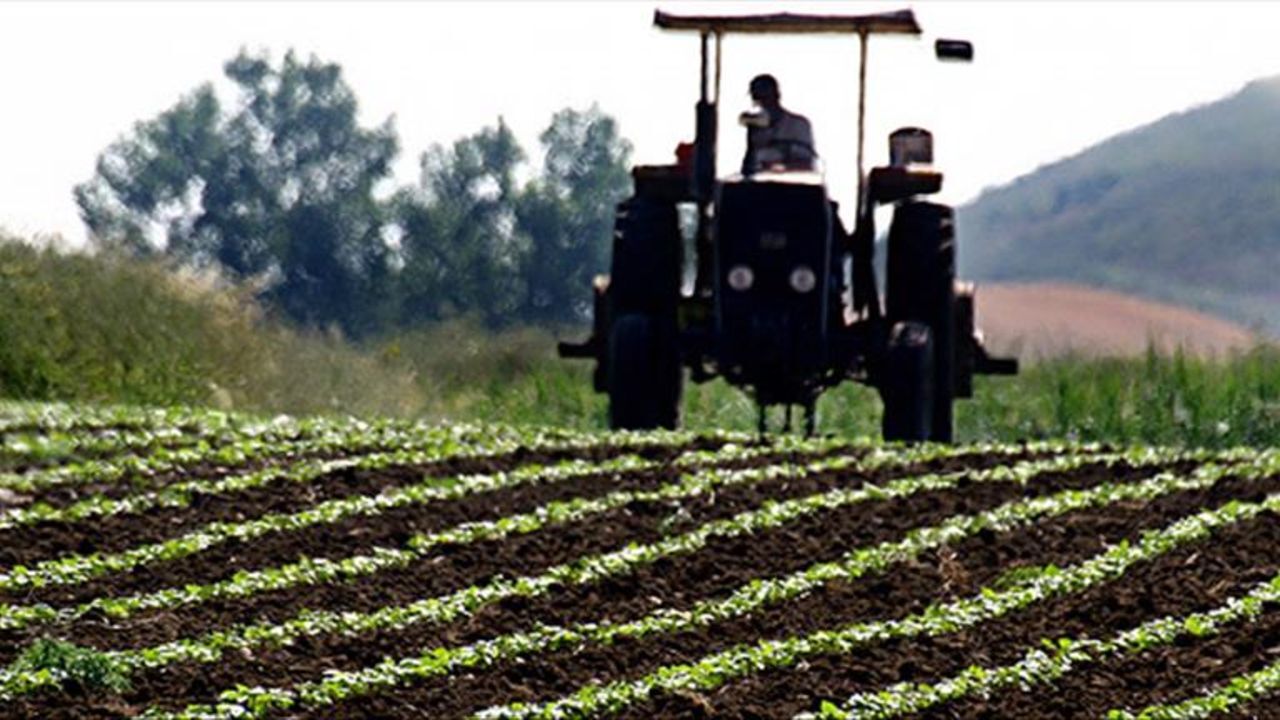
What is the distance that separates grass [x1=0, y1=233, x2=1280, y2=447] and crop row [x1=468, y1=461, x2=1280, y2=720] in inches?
279

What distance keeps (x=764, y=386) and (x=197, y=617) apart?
21.6 feet

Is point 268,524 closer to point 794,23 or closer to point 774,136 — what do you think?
point 774,136

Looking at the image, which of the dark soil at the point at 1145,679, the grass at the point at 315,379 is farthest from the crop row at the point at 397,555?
the grass at the point at 315,379

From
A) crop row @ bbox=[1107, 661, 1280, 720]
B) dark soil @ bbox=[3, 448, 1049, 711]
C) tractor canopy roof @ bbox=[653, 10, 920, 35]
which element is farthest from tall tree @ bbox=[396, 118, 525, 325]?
crop row @ bbox=[1107, 661, 1280, 720]

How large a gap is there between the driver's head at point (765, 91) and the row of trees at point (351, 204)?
2474 cm

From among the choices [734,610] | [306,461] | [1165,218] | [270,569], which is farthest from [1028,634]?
[1165,218]

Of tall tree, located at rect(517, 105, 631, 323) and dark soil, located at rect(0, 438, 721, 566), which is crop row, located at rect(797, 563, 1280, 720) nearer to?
dark soil, located at rect(0, 438, 721, 566)

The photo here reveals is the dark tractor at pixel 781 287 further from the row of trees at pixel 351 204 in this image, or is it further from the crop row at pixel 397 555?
the row of trees at pixel 351 204

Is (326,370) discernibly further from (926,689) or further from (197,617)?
(926,689)

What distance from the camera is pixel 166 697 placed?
9.25m

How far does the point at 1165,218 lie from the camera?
3241 centimetres

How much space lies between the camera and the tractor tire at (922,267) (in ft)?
55.5

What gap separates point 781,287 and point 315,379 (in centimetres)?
649

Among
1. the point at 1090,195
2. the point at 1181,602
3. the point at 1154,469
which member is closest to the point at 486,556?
the point at 1181,602
